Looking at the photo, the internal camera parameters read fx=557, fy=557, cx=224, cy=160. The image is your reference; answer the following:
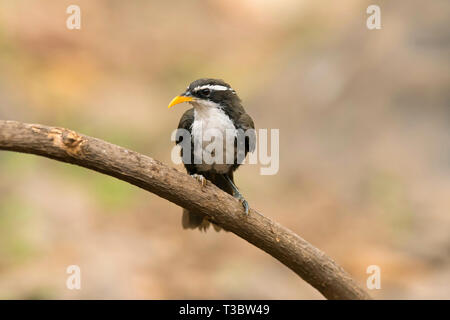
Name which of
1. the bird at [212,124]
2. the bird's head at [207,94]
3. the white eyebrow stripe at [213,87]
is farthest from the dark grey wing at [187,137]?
the white eyebrow stripe at [213,87]

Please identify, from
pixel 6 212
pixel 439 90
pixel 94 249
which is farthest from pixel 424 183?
pixel 6 212

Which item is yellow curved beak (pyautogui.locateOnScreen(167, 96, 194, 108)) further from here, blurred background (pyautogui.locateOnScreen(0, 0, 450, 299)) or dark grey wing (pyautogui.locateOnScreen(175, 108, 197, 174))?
blurred background (pyautogui.locateOnScreen(0, 0, 450, 299))

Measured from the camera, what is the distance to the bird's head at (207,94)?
4.99 metres

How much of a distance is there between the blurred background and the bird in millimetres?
2916

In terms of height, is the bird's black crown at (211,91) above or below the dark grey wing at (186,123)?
above

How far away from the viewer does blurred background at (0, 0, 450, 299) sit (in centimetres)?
811

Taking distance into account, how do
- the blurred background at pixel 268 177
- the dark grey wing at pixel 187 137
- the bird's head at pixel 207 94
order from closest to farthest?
1. the bird's head at pixel 207 94
2. the dark grey wing at pixel 187 137
3. the blurred background at pixel 268 177

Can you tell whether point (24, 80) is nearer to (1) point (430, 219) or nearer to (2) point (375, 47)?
(2) point (375, 47)

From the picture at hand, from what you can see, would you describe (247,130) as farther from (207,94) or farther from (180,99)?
(180,99)

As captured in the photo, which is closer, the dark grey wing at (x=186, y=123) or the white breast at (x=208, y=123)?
the white breast at (x=208, y=123)

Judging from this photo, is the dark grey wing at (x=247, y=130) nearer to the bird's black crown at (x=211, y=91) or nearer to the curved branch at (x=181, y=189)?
the bird's black crown at (x=211, y=91)

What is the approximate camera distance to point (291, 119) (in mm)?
10695

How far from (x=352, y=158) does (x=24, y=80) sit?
23.7 feet

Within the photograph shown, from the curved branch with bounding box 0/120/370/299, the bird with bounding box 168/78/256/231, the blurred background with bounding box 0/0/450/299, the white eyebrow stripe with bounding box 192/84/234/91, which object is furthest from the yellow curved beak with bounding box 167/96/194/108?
the blurred background with bounding box 0/0/450/299
